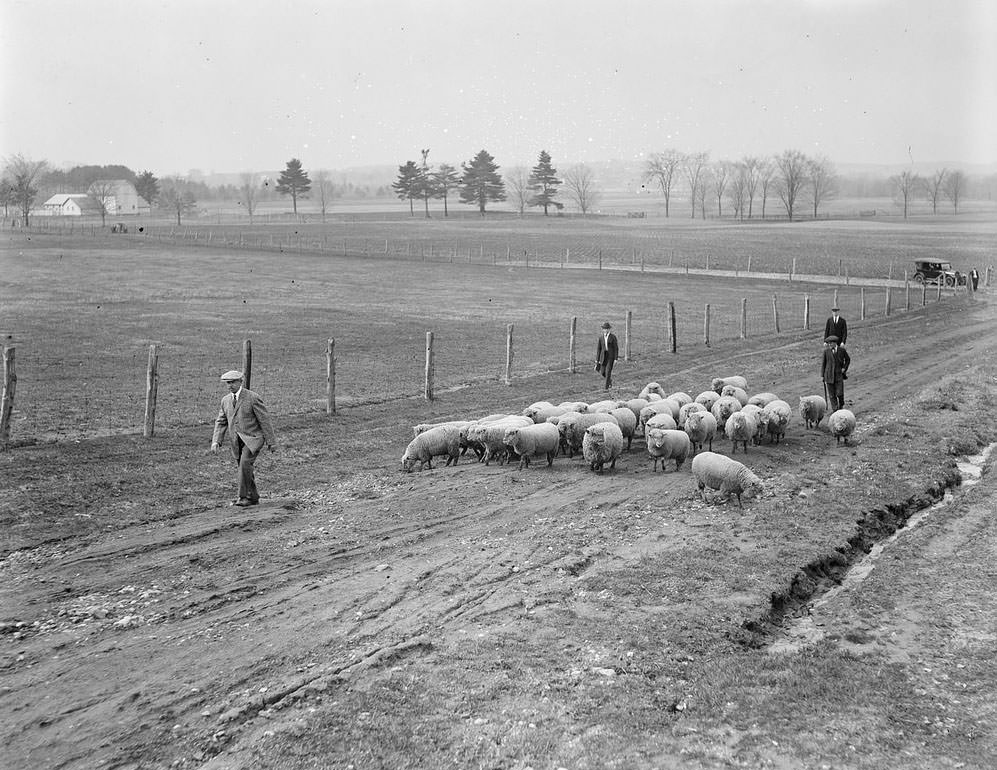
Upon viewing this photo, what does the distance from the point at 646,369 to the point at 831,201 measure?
18025 centimetres

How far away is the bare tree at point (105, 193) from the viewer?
134175 millimetres

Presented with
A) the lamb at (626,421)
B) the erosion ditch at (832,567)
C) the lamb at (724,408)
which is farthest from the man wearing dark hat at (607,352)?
the erosion ditch at (832,567)

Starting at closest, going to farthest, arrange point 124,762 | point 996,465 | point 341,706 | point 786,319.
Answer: point 124,762
point 341,706
point 996,465
point 786,319

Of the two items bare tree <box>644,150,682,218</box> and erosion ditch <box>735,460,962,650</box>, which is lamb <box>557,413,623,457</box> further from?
bare tree <box>644,150,682,218</box>

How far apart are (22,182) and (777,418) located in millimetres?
113123

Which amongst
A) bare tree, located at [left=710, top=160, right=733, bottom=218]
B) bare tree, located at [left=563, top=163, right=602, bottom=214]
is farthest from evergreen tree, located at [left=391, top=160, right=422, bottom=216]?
bare tree, located at [left=710, top=160, right=733, bottom=218]

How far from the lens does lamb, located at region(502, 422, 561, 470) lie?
1616 centimetres

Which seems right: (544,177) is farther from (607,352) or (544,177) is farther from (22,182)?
(607,352)

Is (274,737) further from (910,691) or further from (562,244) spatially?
(562,244)

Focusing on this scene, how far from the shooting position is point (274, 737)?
24.9 ft

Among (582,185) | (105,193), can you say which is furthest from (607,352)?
(582,185)

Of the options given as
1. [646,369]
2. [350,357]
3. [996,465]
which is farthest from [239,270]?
[996,465]

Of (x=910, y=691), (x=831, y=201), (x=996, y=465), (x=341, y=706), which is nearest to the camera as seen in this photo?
(x=341, y=706)

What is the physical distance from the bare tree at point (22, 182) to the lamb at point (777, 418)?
107m
